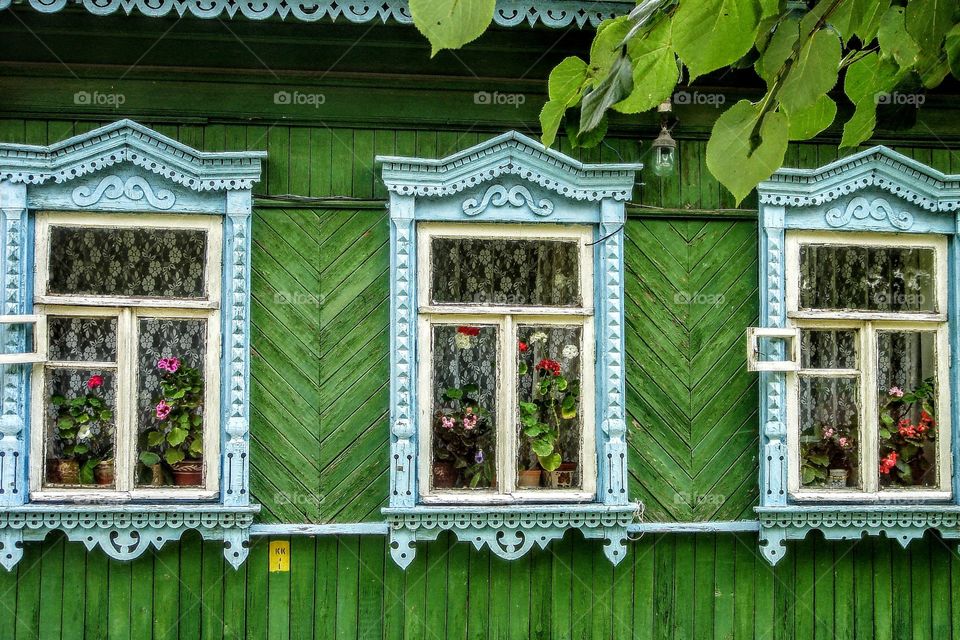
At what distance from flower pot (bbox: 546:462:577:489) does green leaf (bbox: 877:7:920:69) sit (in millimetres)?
3101

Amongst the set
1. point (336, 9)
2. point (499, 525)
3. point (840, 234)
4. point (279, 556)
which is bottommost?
point (279, 556)

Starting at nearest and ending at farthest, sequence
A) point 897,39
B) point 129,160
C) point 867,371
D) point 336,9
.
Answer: point 897,39, point 336,9, point 129,160, point 867,371

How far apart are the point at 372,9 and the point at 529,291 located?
1552 mm

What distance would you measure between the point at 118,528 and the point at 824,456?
11.6 ft

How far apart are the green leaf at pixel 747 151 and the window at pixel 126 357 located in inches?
132

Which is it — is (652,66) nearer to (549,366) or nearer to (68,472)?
(549,366)

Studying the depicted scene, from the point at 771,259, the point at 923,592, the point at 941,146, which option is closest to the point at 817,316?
the point at 771,259

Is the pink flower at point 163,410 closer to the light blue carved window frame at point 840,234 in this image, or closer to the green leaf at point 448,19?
the light blue carved window frame at point 840,234

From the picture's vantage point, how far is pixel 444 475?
443 centimetres

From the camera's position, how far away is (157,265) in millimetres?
4320

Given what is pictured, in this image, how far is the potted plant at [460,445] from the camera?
4.42 m

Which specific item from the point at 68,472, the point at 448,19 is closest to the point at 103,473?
the point at 68,472

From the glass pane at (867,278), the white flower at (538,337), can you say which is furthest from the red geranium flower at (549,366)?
the glass pane at (867,278)

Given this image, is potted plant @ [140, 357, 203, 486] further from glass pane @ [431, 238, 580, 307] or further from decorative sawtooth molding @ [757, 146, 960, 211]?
decorative sawtooth molding @ [757, 146, 960, 211]
